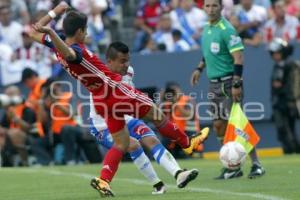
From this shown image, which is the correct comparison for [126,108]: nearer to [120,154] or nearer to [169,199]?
[120,154]

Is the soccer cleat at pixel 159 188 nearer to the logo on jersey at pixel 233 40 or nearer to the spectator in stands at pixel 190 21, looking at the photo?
the logo on jersey at pixel 233 40

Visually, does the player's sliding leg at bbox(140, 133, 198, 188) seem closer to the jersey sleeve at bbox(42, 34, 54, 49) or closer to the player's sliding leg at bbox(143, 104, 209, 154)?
the player's sliding leg at bbox(143, 104, 209, 154)

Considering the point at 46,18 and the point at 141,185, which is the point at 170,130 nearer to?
the point at 141,185

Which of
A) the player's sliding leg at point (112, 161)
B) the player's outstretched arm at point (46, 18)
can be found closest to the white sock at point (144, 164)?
the player's sliding leg at point (112, 161)

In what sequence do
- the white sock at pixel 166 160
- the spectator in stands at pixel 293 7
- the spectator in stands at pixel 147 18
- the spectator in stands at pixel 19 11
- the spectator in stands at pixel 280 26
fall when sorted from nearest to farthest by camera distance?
the white sock at pixel 166 160, the spectator in stands at pixel 280 26, the spectator in stands at pixel 19 11, the spectator in stands at pixel 147 18, the spectator in stands at pixel 293 7

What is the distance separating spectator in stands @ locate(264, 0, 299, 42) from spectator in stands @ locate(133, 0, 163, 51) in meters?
2.46

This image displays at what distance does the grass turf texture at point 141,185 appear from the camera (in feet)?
35.5

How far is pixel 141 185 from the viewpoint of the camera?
12680mm

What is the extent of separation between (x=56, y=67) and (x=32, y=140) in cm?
168

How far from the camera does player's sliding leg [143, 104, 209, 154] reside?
11133mm

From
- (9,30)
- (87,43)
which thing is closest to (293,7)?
(87,43)

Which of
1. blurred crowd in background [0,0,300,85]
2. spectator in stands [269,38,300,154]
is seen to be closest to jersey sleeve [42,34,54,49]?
blurred crowd in background [0,0,300,85]

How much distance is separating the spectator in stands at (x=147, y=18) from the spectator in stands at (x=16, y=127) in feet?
11.2

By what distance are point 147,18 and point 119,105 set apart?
11.5 metres
